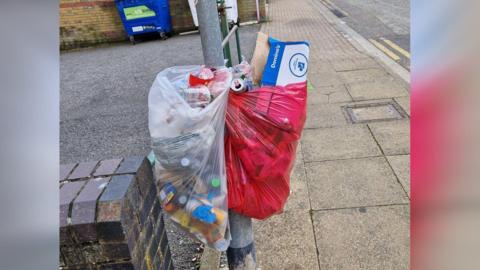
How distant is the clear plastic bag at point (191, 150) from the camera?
4.67 ft

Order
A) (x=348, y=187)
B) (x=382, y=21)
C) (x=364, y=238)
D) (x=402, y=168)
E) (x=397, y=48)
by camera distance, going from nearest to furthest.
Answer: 1. (x=364, y=238)
2. (x=348, y=187)
3. (x=402, y=168)
4. (x=397, y=48)
5. (x=382, y=21)

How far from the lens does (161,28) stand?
1144 centimetres

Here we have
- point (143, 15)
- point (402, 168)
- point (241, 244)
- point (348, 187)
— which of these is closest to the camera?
point (241, 244)

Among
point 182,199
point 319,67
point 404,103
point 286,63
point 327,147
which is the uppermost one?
point 286,63

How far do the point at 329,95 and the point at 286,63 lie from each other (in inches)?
160

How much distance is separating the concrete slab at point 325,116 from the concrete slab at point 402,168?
39.0 inches

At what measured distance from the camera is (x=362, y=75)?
6.13 meters

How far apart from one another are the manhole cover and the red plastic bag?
3.08m

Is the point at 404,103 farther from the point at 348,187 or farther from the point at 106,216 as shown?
the point at 106,216

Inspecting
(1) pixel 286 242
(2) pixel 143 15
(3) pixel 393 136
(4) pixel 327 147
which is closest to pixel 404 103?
(3) pixel 393 136

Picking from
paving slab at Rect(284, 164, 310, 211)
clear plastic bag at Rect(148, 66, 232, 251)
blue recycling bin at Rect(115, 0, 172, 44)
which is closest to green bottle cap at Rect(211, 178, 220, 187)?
clear plastic bag at Rect(148, 66, 232, 251)

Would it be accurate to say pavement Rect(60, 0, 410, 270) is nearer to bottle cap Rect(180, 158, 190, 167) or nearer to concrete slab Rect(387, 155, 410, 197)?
concrete slab Rect(387, 155, 410, 197)
